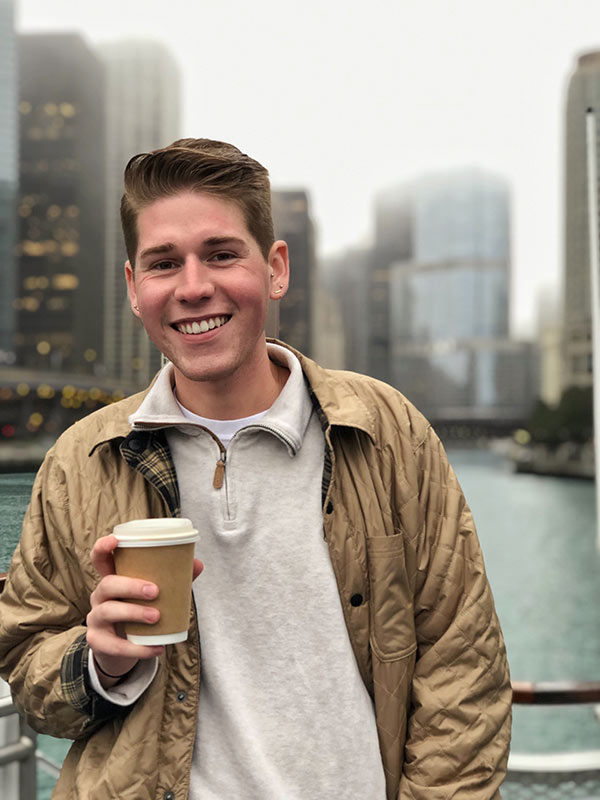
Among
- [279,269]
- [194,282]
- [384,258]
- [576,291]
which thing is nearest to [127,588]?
[194,282]

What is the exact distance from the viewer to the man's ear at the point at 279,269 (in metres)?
1.40

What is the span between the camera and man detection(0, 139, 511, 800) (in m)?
1.22

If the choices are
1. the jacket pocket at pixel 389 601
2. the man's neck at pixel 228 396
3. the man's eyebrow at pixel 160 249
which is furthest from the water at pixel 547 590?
the man's eyebrow at pixel 160 249

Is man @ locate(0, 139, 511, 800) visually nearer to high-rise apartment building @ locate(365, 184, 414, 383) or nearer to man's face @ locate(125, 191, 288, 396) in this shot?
man's face @ locate(125, 191, 288, 396)

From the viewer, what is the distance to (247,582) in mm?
1265

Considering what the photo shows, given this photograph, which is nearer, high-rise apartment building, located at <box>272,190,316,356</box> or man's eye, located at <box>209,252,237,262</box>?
man's eye, located at <box>209,252,237,262</box>

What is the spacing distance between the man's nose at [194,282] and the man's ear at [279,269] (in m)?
0.17

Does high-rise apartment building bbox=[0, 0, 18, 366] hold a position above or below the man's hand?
above

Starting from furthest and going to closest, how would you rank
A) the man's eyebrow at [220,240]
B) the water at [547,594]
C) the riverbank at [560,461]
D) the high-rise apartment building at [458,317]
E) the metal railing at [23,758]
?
the high-rise apartment building at [458,317]
the riverbank at [560,461]
the water at [547,594]
the metal railing at [23,758]
the man's eyebrow at [220,240]

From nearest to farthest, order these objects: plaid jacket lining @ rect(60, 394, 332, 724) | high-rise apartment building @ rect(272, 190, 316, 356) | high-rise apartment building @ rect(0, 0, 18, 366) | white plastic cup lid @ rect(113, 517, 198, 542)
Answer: white plastic cup lid @ rect(113, 517, 198, 542), plaid jacket lining @ rect(60, 394, 332, 724), high-rise apartment building @ rect(272, 190, 316, 356), high-rise apartment building @ rect(0, 0, 18, 366)

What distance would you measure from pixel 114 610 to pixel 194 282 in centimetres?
55

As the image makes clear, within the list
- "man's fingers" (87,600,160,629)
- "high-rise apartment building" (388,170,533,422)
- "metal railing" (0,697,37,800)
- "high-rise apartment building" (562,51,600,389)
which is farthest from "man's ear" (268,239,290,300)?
"high-rise apartment building" (388,170,533,422)

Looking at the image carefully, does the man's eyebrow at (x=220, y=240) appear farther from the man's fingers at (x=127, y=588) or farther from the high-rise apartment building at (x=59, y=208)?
the high-rise apartment building at (x=59, y=208)

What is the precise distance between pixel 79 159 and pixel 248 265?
93.9 m
